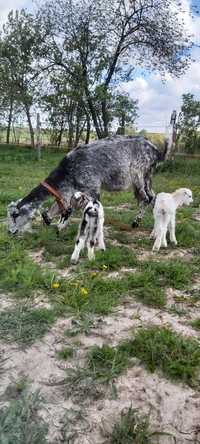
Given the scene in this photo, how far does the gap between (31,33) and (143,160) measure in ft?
52.9

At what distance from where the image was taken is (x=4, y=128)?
981 inches

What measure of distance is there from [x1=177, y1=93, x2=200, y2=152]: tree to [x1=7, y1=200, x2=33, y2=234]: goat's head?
1062cm

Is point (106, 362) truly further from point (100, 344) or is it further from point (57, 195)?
point (57, 195)

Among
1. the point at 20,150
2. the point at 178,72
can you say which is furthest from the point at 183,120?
the point at 20,150

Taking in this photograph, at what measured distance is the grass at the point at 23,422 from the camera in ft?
7.09

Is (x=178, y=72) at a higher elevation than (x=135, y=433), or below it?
higher

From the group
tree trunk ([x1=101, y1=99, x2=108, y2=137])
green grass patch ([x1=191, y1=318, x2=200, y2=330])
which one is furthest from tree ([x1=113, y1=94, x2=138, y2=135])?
green grass patch ([x1=191, y1=318, x2=200, y2=330])

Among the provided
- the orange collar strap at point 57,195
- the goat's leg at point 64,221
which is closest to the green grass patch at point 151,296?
the orange collar strap at point 57,195

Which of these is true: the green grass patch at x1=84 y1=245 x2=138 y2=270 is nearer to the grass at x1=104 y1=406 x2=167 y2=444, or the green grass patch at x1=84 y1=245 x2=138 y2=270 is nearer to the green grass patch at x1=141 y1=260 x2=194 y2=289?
the green grass patch at x1=141 y1=260 x2=194 y2=289

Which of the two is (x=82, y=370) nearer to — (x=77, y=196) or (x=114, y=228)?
(x=77, y=196)

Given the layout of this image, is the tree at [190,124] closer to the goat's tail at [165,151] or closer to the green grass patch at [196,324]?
the goat's tail at [165,151]

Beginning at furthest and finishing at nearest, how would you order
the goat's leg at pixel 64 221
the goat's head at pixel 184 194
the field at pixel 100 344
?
the goat's leg at pixel 64 221
the goat's head at pixel 184 194
the field at pixel 100 344

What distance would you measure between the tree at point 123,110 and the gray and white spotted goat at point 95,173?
12566 millimetres

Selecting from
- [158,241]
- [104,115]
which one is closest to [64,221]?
[158,241]
